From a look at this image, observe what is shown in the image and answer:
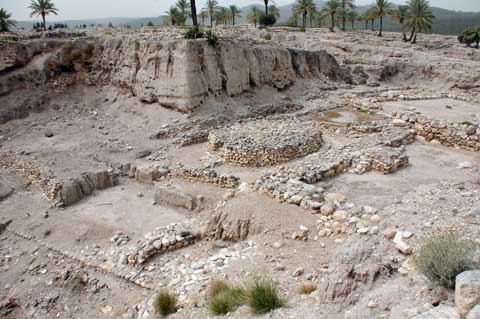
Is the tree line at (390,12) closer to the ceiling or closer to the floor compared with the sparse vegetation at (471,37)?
closer to the ceiling

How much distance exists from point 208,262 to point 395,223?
408cm

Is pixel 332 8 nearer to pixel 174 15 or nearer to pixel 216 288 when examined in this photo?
pixel 174 15

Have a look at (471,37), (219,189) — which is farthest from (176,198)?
(471,37)

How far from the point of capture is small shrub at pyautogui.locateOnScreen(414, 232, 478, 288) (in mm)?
4801

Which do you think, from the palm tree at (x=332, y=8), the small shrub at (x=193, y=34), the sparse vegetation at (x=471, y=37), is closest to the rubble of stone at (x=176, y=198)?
the small shrub at (x=193, y=34)

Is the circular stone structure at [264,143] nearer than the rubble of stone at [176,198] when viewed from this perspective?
No

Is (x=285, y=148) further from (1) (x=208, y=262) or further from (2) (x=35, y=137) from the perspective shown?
(2) (x=35, y=137)

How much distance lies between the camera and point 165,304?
6.57 m

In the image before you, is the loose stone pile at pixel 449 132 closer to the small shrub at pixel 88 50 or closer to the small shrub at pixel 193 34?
the small shrub at pixel 193 34

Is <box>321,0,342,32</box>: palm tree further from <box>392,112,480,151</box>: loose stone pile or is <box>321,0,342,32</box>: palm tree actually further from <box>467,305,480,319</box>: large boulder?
<box>467,305,480,319</box>: large boulder

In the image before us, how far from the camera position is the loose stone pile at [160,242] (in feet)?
28.3

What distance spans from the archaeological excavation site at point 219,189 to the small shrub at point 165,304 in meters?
0.04

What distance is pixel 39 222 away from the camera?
10750 mm

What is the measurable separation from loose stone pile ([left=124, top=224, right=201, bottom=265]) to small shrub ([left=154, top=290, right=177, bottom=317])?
204 cm
